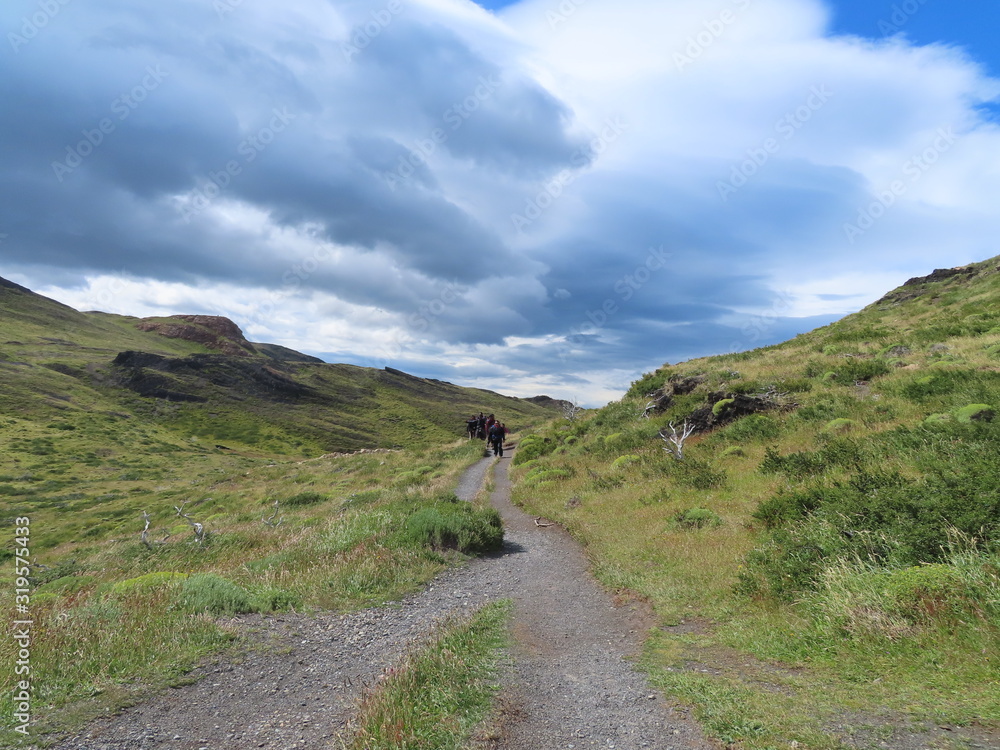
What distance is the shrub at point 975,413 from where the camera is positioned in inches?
416

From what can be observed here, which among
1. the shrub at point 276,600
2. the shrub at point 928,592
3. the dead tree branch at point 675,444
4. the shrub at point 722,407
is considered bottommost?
the shrub at point 276,600

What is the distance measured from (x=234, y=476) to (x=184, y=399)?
8372 centimetres

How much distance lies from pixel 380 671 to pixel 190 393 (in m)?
133

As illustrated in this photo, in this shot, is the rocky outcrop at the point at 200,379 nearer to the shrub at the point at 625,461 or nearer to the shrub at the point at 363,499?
the shrub at the point at 363,499

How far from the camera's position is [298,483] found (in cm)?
3462

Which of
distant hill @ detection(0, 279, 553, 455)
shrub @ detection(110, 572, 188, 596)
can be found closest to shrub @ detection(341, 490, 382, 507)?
shrub @ detection(110, 572, 188, 596)

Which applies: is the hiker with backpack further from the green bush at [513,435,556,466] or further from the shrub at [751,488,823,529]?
the shrub at [751,488,823,529]

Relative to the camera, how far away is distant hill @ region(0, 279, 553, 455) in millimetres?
95038

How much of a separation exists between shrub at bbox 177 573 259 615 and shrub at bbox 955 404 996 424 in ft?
49.1

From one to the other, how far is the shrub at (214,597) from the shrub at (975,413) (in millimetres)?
14951

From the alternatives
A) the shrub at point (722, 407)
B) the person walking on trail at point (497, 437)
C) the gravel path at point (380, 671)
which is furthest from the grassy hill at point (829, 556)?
the person walking on trail at point (497, 437)

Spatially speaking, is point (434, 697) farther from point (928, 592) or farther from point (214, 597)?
point (928, 592)

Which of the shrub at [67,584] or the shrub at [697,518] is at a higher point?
the shrub at [697,518]

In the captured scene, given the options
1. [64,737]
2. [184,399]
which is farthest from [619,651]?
[184,399]
